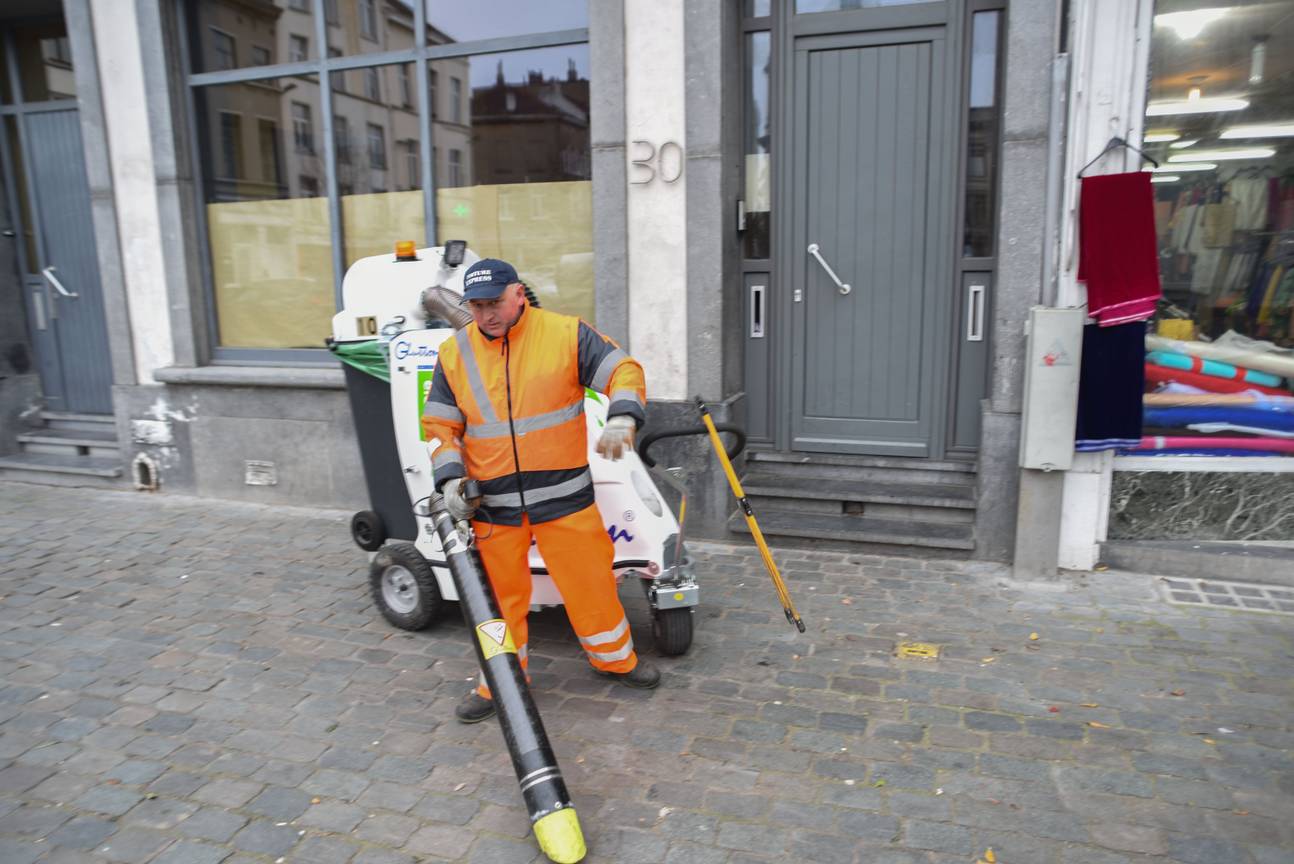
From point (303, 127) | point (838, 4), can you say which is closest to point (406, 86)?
point (303, 127)

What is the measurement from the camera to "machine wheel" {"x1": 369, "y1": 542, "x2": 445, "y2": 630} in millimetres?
4457

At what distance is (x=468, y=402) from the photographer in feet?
11.7

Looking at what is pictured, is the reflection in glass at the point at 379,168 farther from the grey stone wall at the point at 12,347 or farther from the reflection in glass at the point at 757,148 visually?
the grey stone wall at the point at 12,347

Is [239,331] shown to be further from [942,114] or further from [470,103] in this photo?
[942,114]

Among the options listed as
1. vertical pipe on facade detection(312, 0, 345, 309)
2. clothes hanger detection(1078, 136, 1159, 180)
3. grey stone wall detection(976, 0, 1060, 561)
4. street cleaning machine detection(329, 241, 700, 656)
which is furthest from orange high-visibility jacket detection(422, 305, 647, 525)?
vertical pipe on facade detection(312, 0, 345, 309)

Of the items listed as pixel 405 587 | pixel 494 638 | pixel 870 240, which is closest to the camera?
pixel 494 638

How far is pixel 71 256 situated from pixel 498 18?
4.67m

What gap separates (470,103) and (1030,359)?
13.4 feet

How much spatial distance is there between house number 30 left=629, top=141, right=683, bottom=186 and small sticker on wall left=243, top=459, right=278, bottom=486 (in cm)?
359

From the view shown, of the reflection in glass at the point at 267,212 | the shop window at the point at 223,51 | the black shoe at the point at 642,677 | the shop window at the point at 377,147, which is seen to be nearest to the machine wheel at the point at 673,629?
the black shoe at the point at 642,677

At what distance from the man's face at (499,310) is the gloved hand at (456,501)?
0.59 metres

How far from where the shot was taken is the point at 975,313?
5.63 metres

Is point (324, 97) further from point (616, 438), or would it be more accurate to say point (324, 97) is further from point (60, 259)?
point (616, 438)

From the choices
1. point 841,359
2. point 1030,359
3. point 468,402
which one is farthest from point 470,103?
point 1030,359
